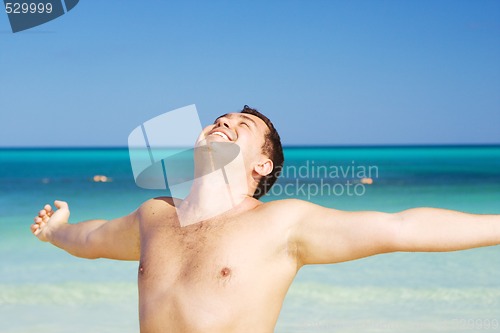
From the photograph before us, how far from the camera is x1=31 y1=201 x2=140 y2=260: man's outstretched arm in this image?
10.8ft

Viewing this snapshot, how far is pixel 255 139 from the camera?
10.9 ft

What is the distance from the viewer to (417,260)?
8.80m

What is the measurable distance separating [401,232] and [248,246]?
612mm

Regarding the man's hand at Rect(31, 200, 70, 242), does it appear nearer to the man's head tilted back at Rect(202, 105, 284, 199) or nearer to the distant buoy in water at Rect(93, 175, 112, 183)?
the man's head tilted back at Rect(202, 105, 284, 199)

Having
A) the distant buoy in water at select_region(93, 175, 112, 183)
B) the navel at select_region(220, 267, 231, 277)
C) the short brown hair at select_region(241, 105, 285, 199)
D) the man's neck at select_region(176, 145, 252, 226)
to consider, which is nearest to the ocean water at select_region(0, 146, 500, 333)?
the short brown hair at select_region(241, 105, 285, 199)

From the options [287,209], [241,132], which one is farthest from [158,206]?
[287,209]

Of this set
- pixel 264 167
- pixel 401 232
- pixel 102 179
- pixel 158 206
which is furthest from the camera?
pixel 102 179

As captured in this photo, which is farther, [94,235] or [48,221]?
[48,221]

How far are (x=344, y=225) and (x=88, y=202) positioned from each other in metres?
16.2

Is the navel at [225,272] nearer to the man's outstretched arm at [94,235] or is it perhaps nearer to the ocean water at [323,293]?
the man's outstretched arm at [94,235]

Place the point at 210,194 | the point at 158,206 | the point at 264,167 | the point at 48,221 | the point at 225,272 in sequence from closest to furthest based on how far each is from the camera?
the point at 225,272
the point at 210,194
the point at 158,206
the point at 264,167
the point at 48,221

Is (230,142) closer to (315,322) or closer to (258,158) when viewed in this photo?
(258,158)

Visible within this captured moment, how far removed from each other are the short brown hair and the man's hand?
3.29 ft

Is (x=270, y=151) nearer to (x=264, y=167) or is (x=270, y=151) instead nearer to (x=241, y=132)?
(x=264, y=167)
